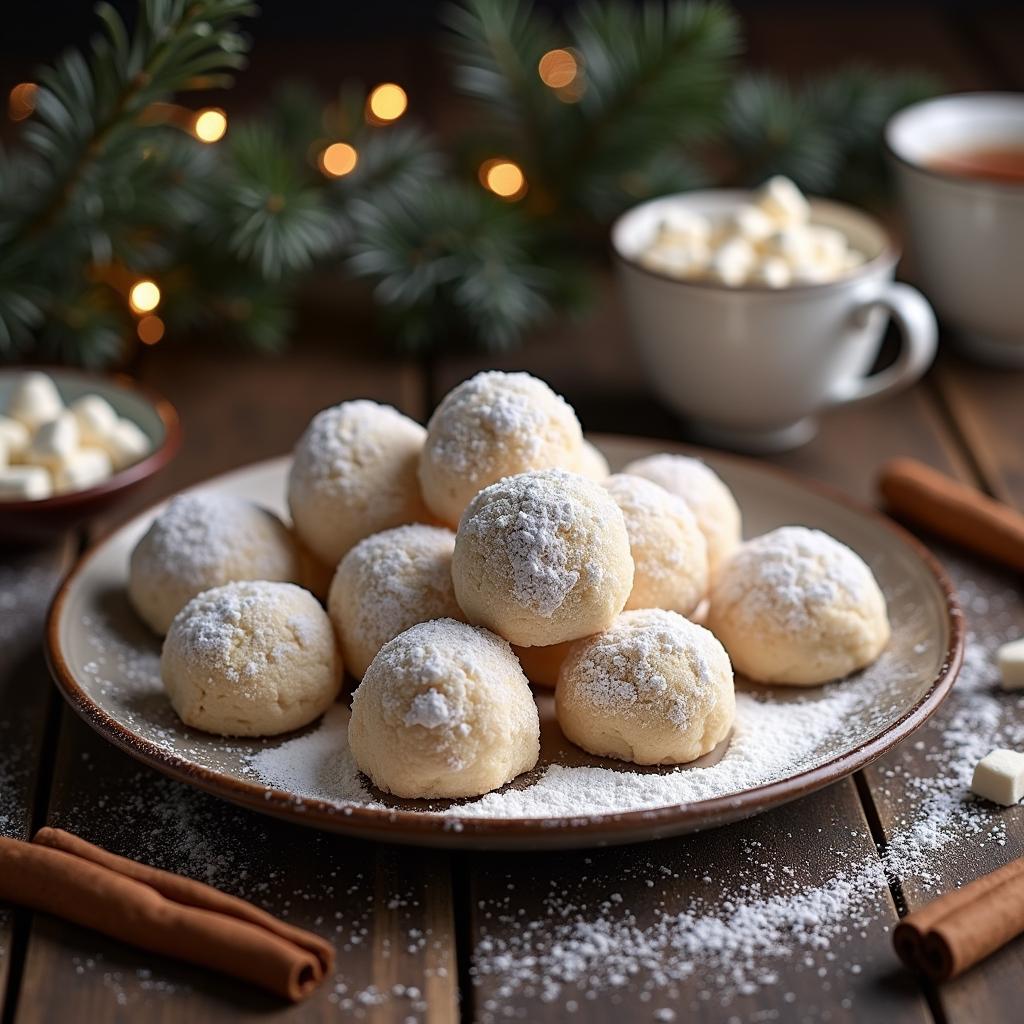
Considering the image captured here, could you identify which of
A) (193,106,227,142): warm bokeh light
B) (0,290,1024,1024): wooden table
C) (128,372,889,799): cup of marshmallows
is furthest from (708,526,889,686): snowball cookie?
(193,106,227,142): warm bokeh light

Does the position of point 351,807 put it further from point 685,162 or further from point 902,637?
point 685,162

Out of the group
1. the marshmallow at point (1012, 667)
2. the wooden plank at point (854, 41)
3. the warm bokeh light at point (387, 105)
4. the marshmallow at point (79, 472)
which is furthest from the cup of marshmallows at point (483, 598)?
the wooden plank at point (854, 41)

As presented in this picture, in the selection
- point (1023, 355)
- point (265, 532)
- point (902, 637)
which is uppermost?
point (265, 532)

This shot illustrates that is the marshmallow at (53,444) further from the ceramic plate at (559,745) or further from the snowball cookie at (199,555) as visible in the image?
the snowball cookie at (199,555)

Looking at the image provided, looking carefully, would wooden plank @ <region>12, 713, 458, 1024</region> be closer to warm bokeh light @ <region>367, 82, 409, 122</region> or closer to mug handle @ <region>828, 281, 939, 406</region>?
mug handle @ <region>828, 281, 939, 406</region>

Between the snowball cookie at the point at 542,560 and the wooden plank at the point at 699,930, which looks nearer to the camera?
the wooden plank at the point at 699,930

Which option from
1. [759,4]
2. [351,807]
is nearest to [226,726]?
[351,807]
